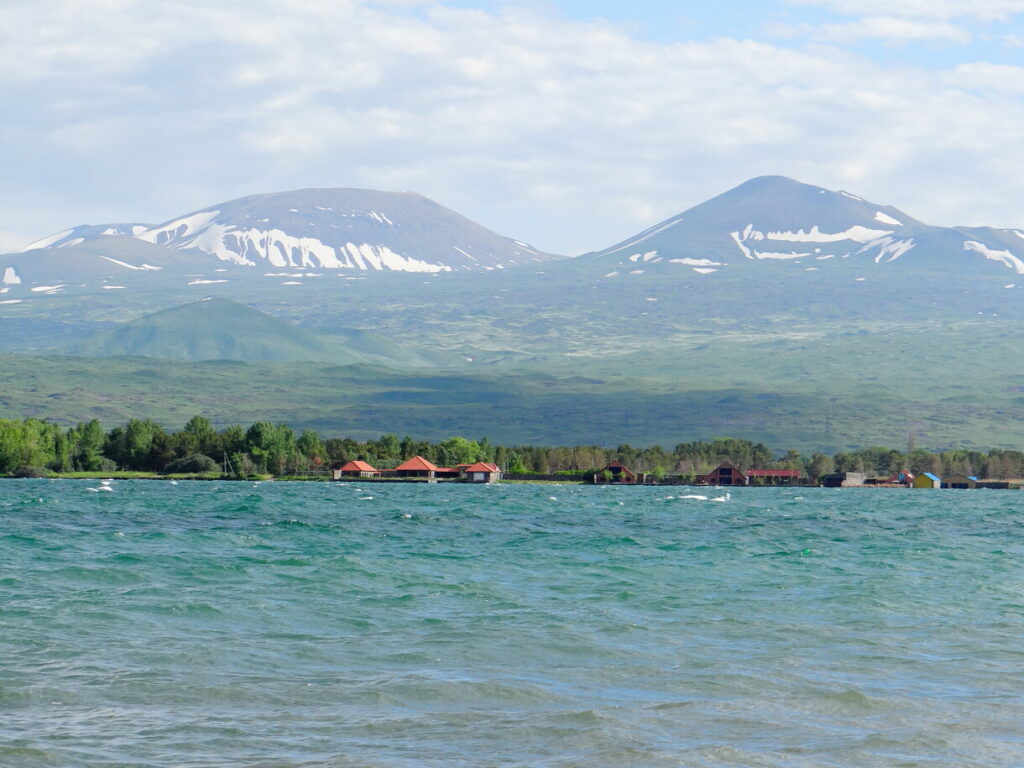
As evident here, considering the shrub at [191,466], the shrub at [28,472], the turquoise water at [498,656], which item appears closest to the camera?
the turquoise water at [498,656]

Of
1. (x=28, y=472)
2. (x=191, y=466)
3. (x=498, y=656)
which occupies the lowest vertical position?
(x=28, y=472)

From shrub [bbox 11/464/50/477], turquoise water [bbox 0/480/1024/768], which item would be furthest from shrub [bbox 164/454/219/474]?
turquoise water [bbox 0/480/1024/768]

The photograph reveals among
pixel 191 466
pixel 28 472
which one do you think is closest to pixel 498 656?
pixel 28 472

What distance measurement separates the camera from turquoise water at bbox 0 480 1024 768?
63.7 ft

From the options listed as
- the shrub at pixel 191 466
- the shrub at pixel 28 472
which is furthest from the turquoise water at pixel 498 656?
the shrub at pixel 191 466

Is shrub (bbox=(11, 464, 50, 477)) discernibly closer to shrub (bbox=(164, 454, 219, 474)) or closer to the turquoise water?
shrub (bbox=(164, 454, 219, 474))

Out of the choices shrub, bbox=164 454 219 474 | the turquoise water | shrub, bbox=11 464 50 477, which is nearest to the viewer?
the turquoise water

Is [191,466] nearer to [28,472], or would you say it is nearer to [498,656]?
[28,472]

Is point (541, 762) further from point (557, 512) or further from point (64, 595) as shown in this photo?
point (557, 512)

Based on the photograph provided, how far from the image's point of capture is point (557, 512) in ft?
304

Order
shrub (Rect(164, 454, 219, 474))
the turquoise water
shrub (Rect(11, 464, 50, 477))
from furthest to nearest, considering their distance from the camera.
Result: 1. shrub (Rect(164, 454, 219, 474))
2. shrub (Rect(11, 464, 50, 477))
3. the turquoise water

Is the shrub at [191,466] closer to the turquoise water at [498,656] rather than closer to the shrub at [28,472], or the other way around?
the shrub at [28,472]

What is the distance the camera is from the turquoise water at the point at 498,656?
1942 cm

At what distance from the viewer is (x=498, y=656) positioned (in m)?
26.6
